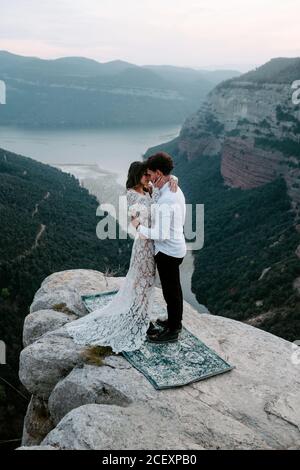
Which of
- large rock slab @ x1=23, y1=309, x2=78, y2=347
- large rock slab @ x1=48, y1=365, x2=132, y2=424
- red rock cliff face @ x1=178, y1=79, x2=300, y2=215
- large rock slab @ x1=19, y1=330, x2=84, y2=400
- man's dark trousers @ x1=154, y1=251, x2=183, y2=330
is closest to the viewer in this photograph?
large rock slab @ x1=48, y1=365, x2=132, y2=424

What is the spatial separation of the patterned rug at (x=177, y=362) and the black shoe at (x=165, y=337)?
57 millimetres

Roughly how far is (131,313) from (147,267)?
26.8 inches

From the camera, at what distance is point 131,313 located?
6.59 meters

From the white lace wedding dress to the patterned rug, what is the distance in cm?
20

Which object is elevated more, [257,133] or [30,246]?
[257,133]

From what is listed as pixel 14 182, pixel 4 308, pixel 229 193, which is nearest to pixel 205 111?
pixel 229 193

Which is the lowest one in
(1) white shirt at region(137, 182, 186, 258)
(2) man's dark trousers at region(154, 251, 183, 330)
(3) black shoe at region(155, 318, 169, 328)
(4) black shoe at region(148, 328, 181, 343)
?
(4) black shoe at region(148, 328, 181, 343)

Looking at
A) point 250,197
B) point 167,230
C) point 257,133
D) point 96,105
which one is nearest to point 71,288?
point 167,230

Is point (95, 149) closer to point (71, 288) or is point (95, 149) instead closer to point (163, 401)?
point (71, 288)

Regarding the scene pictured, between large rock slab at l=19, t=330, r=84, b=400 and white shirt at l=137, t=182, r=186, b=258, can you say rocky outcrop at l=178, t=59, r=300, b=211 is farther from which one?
large rock slab at l=19, t=330, r=84, b=400

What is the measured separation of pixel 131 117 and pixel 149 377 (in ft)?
632

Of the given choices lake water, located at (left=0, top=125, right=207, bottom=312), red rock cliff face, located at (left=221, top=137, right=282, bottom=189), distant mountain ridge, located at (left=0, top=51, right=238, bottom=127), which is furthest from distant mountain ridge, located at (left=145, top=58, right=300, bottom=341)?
distant mountain ridge, located at (left=0, top=51, right=238, bottom=127)

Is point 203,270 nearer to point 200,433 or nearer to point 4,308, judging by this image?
point 4,308

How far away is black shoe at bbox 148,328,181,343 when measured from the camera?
656 centimetres
